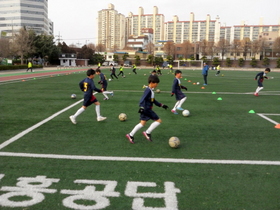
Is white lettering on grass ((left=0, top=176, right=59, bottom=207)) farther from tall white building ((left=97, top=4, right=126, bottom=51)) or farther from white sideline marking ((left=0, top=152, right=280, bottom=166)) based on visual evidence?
tall white building ((left=97, top=4, right=126, bottom=51))

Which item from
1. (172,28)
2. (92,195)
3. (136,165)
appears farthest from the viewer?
(172,28)

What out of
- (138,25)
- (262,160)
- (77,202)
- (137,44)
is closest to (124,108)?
(262,160)

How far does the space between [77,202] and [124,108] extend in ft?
24.9

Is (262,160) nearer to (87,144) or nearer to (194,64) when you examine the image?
(87,144)

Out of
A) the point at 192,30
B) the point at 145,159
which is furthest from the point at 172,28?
the point at 145,159

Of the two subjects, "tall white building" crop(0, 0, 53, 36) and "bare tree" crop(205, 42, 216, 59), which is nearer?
"bare tree" crop(205, 42, 216, 59)

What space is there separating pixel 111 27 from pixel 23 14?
232 feet

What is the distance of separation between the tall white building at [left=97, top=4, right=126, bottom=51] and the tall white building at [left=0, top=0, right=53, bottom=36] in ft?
198

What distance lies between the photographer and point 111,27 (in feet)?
585

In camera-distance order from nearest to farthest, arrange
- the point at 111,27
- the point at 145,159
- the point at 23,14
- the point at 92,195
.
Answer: the point at 92,195 → the point at 145,159 → the point at 23,14 → the point at 111,27

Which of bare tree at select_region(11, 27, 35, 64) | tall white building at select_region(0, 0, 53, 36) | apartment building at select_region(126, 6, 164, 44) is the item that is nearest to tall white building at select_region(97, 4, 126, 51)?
apartment building at select_region(126, 6, 164, 44)

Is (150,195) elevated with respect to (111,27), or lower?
lower

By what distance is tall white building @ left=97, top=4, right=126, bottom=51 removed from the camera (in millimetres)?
176875

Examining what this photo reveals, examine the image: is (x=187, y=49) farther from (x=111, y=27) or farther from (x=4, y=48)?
(x=111, y=27)
